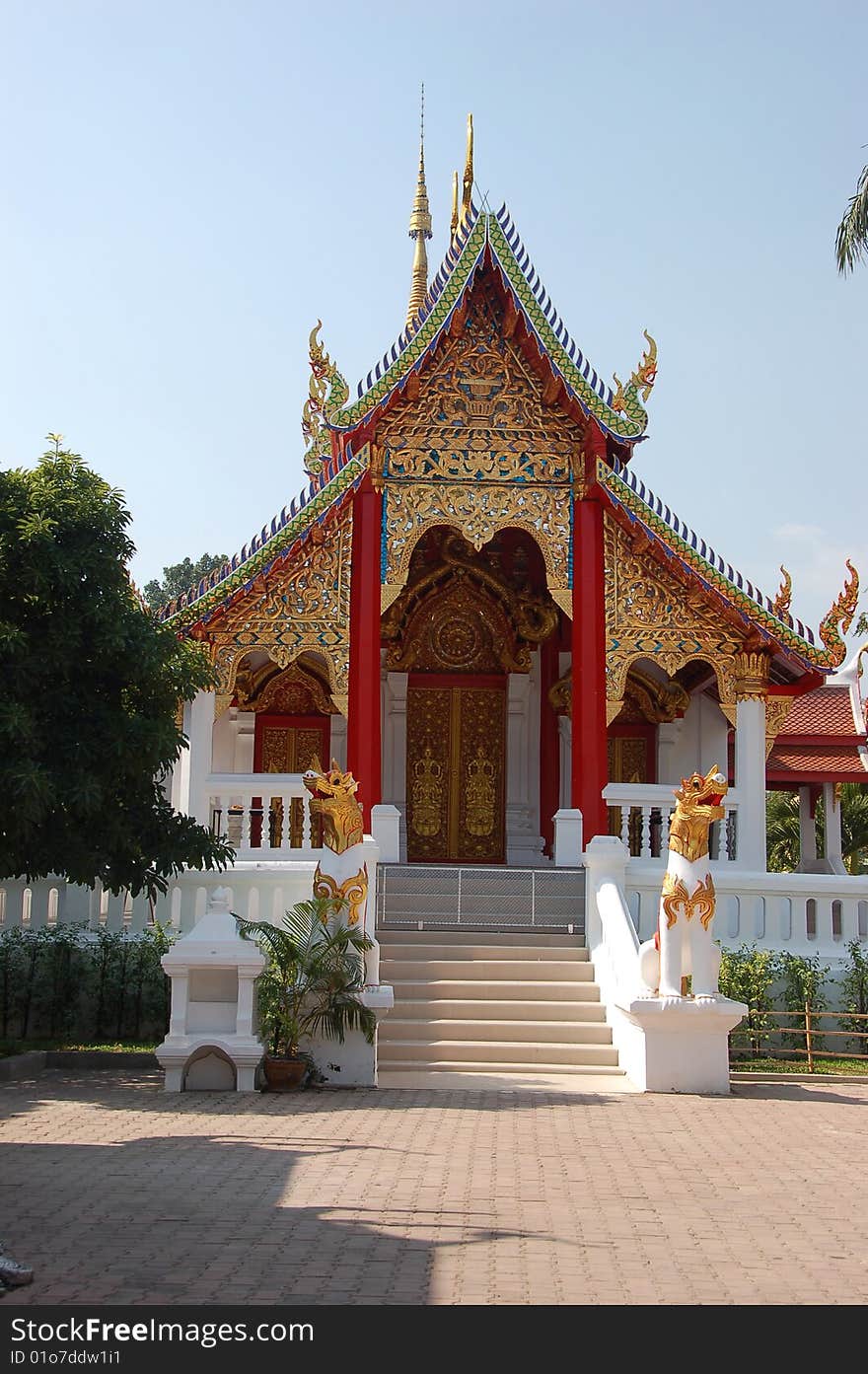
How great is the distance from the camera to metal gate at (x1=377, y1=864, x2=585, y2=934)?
1226 centimetres

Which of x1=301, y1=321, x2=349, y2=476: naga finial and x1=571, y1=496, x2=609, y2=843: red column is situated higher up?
x1=301, y1=321, x2=349, y2=476: naga finial

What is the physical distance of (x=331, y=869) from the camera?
10.4m

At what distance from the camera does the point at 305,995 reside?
9.77m

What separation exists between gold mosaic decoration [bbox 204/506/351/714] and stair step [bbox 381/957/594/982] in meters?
2.84

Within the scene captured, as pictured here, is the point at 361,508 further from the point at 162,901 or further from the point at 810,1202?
the point at 810,1202

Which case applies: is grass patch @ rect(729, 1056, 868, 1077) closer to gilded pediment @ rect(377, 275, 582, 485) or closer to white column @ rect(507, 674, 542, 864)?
white column @ rect(507, 674, 542, 864)

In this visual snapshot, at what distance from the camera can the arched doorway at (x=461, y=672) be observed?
16.2 metres

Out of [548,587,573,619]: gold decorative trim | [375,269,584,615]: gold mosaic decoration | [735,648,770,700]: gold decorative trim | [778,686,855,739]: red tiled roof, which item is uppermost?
[375,269,584,615]: gold mosaic decoration

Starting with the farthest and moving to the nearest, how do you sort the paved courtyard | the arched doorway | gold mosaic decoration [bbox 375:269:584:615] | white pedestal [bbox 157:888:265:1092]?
the arched doorway < gold mosaic decoration [bbox 375:269:584:615] < white pedestal [bbox 157:888:265:1092] < the paved courtyard

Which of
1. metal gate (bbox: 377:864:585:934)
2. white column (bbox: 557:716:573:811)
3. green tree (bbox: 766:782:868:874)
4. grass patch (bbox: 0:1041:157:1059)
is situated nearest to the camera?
grass patch (bbox: 0:1041:157:1059)

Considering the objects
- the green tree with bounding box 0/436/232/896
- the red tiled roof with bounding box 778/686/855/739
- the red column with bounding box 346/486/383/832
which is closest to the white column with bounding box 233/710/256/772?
the red column with bounding box 346/486/383/832

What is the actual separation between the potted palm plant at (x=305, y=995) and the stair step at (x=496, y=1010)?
3.45ft

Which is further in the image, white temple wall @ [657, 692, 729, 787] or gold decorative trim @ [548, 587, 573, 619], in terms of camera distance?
white temple wall @ [657, 692, 729, 787]
